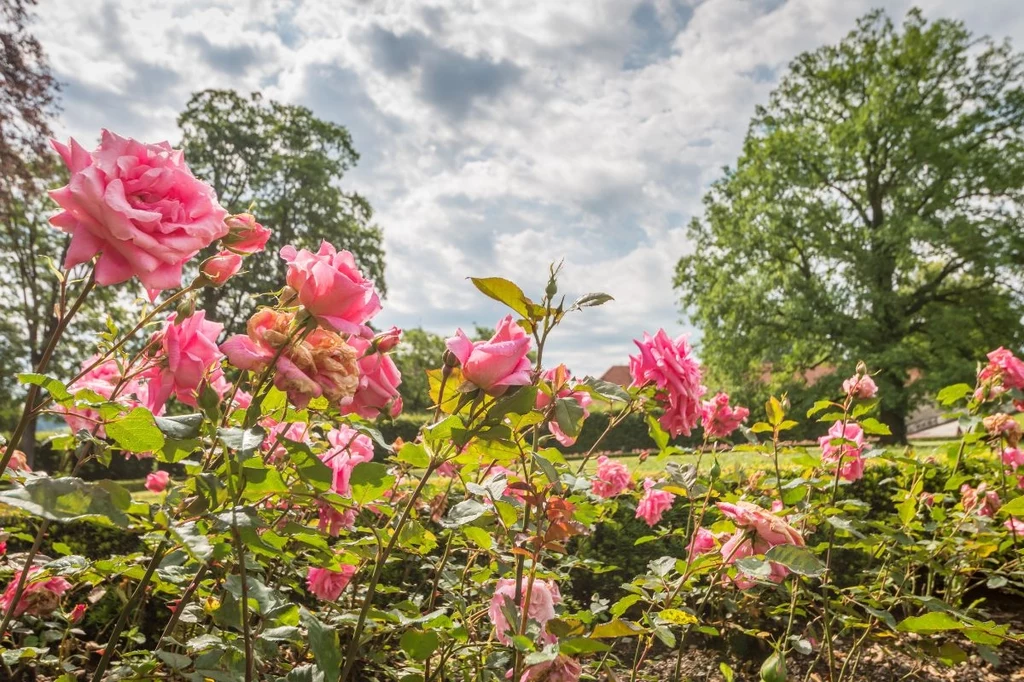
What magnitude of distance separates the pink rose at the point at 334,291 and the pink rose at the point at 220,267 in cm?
13

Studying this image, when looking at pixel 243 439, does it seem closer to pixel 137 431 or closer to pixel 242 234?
pixel 137 431

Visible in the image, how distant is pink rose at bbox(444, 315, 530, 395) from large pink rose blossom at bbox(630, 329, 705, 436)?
1.72 ft

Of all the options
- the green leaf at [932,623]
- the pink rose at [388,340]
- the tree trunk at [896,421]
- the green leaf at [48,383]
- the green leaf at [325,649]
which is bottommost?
the green leaf at [932,623]

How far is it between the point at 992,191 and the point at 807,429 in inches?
303

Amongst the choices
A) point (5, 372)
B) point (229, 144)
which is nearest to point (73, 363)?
point (5, 372)

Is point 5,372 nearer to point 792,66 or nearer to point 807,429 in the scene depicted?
point 807,429

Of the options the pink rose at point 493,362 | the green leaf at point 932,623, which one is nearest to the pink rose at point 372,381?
the pink rose at point 493,362

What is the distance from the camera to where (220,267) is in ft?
3.40

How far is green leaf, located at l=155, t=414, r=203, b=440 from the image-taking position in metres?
0.85

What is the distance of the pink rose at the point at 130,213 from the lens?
859 millimetres

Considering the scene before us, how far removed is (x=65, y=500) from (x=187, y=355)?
0.95ft

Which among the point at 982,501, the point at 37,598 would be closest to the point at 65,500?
the point at 37,598

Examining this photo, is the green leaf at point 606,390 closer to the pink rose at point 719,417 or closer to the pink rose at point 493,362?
the pink rose at point 493,362

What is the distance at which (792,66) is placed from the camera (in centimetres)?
1773
